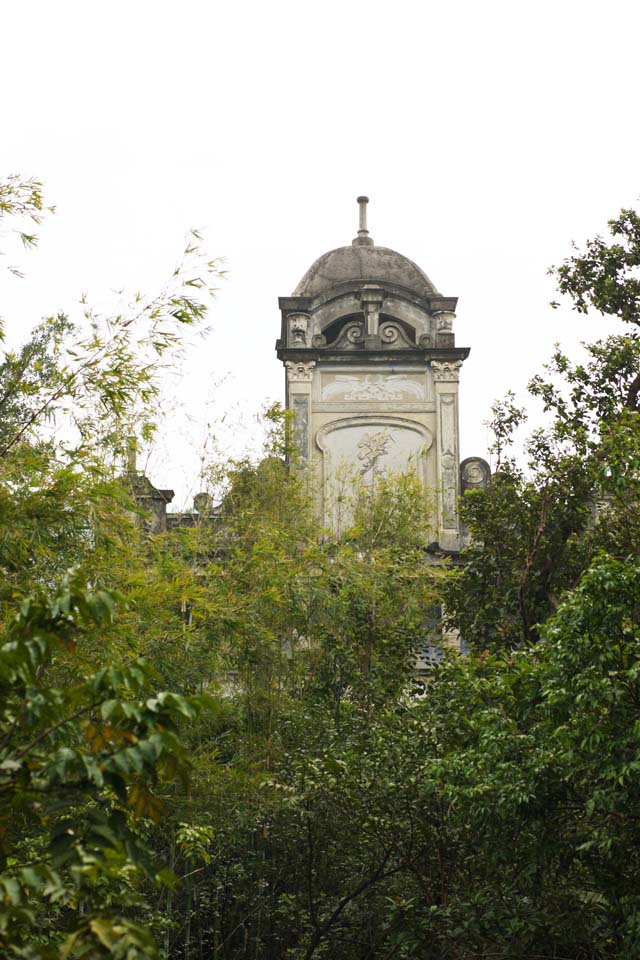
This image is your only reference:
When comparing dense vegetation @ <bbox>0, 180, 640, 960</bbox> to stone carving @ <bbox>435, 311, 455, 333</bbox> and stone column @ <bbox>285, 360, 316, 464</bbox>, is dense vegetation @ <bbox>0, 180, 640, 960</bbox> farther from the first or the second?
stone carving @ <bbox>435, 311, 455, 333</bbox>

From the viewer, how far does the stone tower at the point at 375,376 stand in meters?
20.0

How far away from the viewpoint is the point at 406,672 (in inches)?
544

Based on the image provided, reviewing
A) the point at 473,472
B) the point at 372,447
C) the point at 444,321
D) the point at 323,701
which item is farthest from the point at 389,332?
the point at 323,701

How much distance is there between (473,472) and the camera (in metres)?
20.1

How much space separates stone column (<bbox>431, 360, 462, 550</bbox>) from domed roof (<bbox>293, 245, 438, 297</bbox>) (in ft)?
4.39

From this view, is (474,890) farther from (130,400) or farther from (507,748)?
(130,400)

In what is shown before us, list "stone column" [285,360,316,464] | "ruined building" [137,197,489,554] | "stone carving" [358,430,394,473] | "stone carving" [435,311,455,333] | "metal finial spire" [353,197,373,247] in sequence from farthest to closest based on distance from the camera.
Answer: "metal finial spire" [353,197,373,247] → "stone carving" [435,311,455,333] → "ruined building" [137,197,489,554] → "stone column" [285,360,316,464] → "stone carving" [358,430,394,473]

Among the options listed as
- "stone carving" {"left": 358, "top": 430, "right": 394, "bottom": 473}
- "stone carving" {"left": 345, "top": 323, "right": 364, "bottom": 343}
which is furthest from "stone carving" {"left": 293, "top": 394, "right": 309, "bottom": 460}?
"stone carving" {"left": 345, "top": 323, "right": 364, "bottom": 343}

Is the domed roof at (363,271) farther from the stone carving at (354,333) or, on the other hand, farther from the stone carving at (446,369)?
the stone carving at (446,369)

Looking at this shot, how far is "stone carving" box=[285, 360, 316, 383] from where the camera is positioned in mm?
20375

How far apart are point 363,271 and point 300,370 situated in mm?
2012

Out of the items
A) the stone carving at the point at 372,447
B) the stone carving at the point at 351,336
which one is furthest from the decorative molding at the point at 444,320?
the stone carving at the point at 372,447

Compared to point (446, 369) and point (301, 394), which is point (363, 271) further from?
point (301, 394)

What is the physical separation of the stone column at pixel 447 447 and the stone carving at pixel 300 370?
1839 mm
